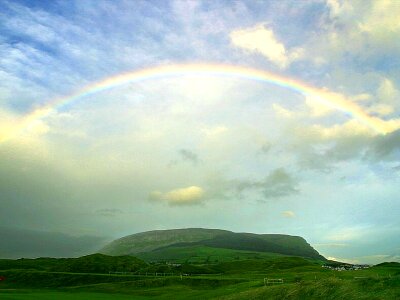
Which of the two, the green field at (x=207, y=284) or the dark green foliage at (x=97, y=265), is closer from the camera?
the green field at (x=207, y=284)

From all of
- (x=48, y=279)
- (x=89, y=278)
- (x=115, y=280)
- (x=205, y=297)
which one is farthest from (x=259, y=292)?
(x=48, y=279)

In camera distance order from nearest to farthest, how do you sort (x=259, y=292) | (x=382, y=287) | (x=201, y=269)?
(x=382, y=287) < (x=259, y=292) < (x=201, y=269)

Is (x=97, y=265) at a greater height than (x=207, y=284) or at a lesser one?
greater

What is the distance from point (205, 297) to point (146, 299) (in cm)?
1791

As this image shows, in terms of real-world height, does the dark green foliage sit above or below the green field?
above

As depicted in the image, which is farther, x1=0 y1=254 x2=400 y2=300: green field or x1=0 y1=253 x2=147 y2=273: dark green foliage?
x1=0 y1=253 x2=147 y2=273: dark green foliage

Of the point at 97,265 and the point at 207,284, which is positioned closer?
the point at 207,284

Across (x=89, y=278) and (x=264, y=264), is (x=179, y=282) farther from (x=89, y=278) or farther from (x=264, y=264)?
(x=264, y=264)

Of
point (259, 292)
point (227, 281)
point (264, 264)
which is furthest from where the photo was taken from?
point (264, 264)

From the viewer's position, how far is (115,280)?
412ft

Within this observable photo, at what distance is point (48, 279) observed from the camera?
132000 millimetres

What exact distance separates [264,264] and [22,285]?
111969 mm

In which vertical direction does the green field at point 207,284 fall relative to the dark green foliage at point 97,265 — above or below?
below

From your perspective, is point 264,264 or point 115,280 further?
point 264,264
